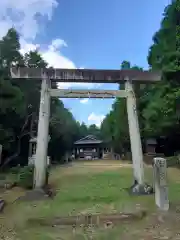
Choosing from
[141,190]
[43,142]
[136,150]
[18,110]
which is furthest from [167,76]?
[18,110]

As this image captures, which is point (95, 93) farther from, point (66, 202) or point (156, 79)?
point (66, 202)

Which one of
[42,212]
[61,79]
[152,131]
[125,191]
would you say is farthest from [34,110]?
[42,212]

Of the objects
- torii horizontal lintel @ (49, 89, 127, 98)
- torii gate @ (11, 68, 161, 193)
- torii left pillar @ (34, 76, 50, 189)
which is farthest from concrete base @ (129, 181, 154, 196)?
torii horizontal lintel @ (49, 89, 127, 98)

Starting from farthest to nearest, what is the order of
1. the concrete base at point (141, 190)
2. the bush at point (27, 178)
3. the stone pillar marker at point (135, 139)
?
the bush at point (27, 178) < the stone pillar marker at point (135, 139) < the concrete base at point (141, 190)

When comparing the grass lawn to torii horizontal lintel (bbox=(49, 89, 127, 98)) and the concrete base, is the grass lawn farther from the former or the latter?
torii horizontal lintel (bbox=(49, 89, 127, 98))

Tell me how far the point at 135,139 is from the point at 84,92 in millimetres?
2795

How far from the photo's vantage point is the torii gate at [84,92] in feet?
34.5

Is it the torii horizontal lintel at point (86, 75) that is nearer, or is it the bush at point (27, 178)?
the torii horizontal lintel at point (86, 75)

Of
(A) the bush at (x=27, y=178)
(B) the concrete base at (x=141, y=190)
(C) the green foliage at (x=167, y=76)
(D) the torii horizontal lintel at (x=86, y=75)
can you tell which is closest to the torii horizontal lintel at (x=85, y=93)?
(D) the torii horizontal lintel at (x=86, y=75)

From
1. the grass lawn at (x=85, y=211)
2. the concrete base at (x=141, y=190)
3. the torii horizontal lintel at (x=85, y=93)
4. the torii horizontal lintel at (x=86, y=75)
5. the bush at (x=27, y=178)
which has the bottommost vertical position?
the grass lawn at (x=85, y=211)

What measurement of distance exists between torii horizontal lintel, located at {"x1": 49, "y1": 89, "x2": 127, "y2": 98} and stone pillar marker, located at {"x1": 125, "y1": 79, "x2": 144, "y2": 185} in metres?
0.34

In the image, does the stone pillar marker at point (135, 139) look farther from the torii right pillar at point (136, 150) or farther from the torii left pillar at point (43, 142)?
the torii left pillar at point (43, 142)

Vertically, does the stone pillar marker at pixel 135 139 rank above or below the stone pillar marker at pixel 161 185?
above

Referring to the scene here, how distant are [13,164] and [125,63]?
65.6ft
